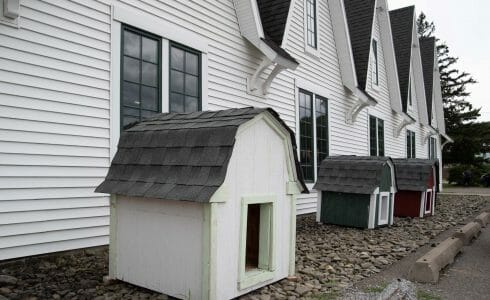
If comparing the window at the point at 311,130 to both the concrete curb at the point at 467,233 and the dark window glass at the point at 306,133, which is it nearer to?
the dark window glass at the point at 306,133

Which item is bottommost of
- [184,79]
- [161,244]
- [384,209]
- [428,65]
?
[384,209]

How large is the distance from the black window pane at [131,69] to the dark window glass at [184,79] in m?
0.72

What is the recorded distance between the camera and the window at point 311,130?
11.2 m

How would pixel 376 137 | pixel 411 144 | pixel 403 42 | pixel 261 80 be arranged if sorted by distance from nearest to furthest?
pixel 261 80 < pixel 376 137 < pixel 403 42 < pixel 411 144

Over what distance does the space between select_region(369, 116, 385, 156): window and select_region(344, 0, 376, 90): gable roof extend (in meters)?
2.63

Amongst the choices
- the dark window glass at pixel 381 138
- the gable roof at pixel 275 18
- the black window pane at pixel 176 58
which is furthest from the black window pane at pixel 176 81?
the dark window glass at pixel 381 138

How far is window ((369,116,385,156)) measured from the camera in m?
16.0

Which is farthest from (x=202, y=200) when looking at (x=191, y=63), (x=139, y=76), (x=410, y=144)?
(x=410, y=144)

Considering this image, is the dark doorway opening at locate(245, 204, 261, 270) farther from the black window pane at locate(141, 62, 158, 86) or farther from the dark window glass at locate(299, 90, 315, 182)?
the dark window glass at locate(299, 90, 315, 182)

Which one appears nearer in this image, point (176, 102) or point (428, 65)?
point (176, 102)

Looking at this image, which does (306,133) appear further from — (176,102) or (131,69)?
(131,69)

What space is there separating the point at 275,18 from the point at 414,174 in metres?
5.82

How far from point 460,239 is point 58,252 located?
664cm

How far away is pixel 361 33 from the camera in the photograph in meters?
14.6
